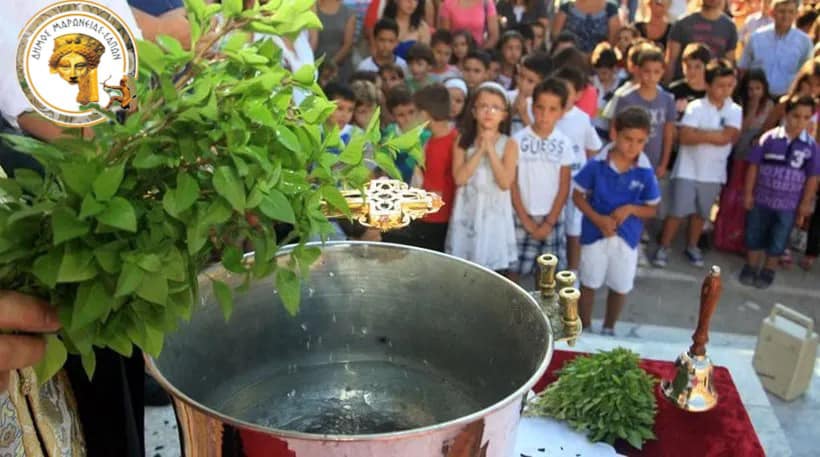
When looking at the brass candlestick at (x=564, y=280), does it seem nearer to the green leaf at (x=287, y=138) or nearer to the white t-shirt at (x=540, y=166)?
the green leaf at (x=287, y=138)

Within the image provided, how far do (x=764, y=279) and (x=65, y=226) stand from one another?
172 inches

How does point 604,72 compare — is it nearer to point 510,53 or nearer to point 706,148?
point 510,53

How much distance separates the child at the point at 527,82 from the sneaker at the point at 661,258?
1162 mm

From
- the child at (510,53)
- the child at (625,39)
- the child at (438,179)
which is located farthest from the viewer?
the child at (625,39)

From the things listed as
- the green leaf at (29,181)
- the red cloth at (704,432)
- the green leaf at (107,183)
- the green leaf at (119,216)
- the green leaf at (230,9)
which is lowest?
the red cloth at (704,432)

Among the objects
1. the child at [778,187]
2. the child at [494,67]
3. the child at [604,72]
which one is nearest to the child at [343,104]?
the child at [494,67]

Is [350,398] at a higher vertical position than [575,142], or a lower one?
lower

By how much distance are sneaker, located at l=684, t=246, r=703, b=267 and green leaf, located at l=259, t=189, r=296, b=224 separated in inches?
166

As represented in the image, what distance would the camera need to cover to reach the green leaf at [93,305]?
2.69 ft

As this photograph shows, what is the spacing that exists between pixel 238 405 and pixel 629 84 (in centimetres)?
380

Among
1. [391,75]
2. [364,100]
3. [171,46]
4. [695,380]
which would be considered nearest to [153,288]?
[171,46]

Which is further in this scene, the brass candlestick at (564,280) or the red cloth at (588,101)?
the red cloth at (588,101)

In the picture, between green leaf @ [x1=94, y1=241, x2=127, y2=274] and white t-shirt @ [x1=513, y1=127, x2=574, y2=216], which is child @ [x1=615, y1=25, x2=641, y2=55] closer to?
white t-shirt @ [x1=513, y1=127, x2=574, y2=216]

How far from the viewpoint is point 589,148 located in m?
4.18
